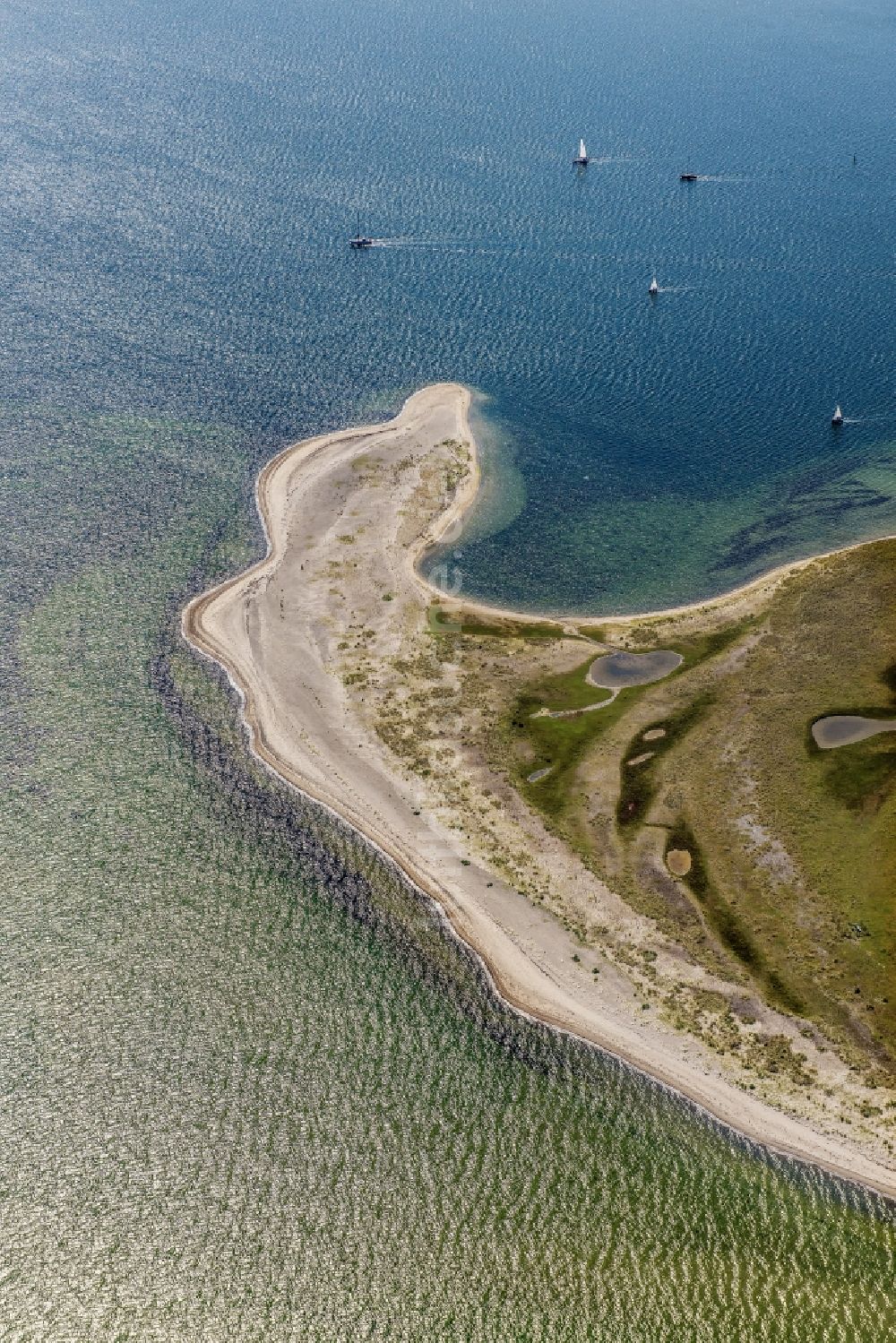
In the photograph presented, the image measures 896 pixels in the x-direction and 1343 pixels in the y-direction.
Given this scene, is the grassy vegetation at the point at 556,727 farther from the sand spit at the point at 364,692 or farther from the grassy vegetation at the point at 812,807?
the grassy vegetation at the point at 812,807

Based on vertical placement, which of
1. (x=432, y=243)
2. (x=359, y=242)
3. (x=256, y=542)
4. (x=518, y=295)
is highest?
(x=359, y=242)

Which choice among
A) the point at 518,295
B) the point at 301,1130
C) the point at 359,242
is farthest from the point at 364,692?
the point at 359,242

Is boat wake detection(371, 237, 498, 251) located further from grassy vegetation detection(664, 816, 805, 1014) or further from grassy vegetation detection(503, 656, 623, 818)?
grassy vegetation detection(664, 816, 805, 1014)

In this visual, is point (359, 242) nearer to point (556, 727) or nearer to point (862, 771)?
point (556, 727)

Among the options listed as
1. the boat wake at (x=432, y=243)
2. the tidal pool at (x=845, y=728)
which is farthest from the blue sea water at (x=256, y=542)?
the tidal pool at (x=845, y=728)

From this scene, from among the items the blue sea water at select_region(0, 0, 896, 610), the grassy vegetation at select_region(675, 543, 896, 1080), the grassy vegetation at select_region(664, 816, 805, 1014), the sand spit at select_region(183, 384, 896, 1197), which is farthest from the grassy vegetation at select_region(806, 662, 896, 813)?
the blue sea water at select_region(0, 0, 896, 610)

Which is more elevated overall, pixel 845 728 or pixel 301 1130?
pixel 845 728
